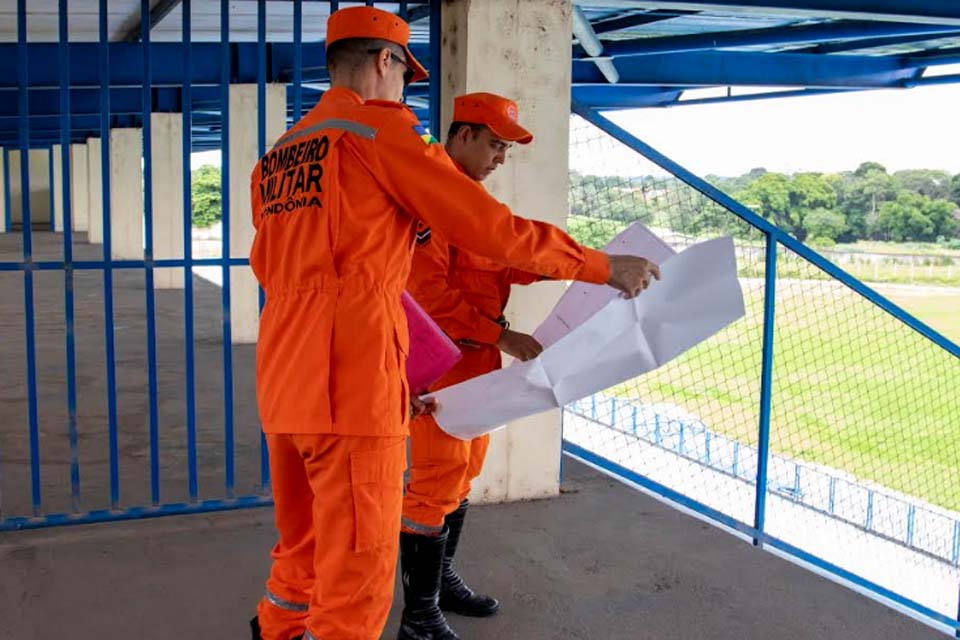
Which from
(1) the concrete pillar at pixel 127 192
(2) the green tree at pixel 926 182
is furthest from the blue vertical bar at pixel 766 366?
(2) the green tree at pixel 926 182

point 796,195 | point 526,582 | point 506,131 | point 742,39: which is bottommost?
point 526,582

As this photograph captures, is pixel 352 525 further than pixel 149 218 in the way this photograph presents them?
No

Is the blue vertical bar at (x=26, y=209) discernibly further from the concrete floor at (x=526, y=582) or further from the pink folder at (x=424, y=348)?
the pink folder at (x=424, y=348)

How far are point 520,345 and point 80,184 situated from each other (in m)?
31.4

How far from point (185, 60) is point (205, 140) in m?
26.0

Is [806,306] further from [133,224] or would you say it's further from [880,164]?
[880,164]

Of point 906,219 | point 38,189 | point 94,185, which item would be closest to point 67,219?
point 94,185

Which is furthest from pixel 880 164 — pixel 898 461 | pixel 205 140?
pixel 898 461

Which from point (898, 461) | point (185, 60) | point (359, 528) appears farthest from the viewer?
point (898, 461)

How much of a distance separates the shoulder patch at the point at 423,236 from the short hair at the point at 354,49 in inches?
21.6

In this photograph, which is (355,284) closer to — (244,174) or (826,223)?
(244,174)

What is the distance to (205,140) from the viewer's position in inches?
1139

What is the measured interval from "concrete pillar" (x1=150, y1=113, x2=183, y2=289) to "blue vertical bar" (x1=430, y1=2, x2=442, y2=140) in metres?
10.3

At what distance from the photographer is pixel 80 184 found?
31.3 meters
